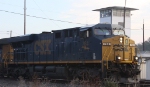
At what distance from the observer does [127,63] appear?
17.6m

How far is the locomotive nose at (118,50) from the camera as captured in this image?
17125mm

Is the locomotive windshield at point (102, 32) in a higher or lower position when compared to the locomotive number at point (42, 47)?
higher

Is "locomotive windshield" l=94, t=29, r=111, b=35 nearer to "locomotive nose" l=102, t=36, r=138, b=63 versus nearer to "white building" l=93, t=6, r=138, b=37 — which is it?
"locomotive nose" l=102, t=36, r=138, b=63

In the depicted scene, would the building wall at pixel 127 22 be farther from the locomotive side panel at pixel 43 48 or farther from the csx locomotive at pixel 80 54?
the locomotive side panel at pixel 43 48

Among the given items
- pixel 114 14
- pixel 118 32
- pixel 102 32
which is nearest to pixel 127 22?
pixel 114 14

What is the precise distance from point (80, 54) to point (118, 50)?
2548 mm

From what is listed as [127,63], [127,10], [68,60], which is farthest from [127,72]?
[127,10]

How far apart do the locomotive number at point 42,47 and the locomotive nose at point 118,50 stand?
5.80m

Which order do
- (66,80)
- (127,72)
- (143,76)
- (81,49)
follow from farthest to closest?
(143,76)
(66,80)
(81,49)
(127,72)

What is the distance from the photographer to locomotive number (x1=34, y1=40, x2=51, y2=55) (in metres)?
21.8

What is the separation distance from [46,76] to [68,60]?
9.07 feet

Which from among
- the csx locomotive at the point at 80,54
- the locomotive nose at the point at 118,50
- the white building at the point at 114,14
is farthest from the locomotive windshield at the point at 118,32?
the white building at the point at 114,14

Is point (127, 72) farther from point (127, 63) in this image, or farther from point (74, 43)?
point (74, 43)

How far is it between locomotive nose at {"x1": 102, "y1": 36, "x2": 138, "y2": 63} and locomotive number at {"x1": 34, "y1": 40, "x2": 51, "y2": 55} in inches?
228
